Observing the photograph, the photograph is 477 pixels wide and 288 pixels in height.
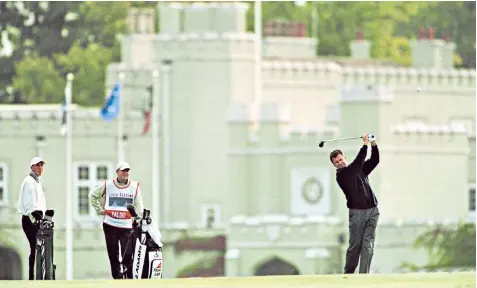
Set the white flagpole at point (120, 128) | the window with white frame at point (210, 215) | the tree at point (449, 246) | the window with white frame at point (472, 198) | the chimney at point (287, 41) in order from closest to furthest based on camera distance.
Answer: the tree at point (449, 246) → the white flagpole at point (120, 128) → the window with white frame at point (210, 215) → the window with white frame at point (472, 198) → the chimney at point (287, 41)

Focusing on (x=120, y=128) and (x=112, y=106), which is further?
(x=120, y=128)

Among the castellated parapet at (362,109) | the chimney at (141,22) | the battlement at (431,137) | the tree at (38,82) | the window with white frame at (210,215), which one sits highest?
the chimney at (141,22)

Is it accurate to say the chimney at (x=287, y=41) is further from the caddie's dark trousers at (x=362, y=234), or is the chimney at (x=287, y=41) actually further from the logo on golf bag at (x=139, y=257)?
the logo on golf bag at (x=139, y=257)

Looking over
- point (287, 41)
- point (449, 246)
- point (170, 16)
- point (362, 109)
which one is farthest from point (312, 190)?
point (287, 41)

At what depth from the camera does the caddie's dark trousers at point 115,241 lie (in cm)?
2809

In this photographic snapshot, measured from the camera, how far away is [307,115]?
77250 mm

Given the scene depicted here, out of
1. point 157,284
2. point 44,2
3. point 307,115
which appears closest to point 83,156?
point 307,115

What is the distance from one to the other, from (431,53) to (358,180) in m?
55.8

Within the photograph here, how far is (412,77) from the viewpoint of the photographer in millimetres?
78312

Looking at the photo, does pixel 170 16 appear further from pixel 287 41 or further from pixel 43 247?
pixel 43 247

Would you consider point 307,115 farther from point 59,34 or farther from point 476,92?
point 59,34

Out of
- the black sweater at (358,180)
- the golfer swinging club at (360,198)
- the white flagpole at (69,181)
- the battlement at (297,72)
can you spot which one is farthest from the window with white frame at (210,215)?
the black sweater at (358,180)

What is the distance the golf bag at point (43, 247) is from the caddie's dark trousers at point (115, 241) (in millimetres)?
621

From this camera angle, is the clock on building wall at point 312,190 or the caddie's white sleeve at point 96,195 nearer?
the caddie's white sleeve at point 96,195
